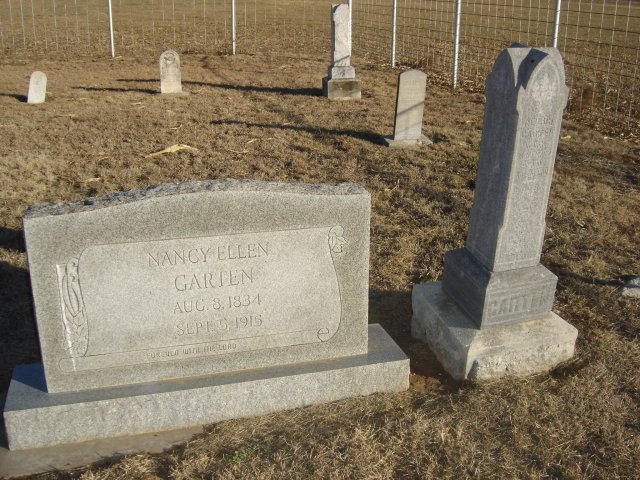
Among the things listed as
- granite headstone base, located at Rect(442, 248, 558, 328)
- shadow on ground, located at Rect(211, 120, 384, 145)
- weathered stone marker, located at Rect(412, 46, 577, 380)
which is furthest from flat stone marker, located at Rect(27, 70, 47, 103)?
granite headstone base, located at Rect(442, 248, 558, 328)

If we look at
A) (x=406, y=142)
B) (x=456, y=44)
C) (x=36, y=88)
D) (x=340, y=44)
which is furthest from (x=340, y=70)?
(x=36, y=88)

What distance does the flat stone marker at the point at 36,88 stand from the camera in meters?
11.9

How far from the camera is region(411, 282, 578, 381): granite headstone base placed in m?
3.99

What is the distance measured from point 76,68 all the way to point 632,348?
50.3 feet

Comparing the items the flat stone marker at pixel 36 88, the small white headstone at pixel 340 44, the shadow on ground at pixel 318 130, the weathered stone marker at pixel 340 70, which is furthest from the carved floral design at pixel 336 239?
the flat stone marker at pixel 36 88

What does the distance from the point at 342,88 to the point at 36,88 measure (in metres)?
6.03

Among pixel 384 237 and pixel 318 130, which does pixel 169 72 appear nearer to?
pixel 318 130

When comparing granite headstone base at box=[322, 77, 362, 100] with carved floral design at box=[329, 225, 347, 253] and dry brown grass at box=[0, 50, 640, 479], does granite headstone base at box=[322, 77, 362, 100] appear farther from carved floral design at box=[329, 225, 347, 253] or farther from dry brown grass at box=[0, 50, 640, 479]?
carved floral design at box=[329, 225, 347, 253]

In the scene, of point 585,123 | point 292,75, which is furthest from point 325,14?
point 585,123

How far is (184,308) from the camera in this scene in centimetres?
356

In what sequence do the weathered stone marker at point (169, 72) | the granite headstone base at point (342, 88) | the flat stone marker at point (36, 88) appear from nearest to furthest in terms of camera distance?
the flat stone marker at point (36, 88)
the weathered stone marker at point (169, 72)
the granite headstone base at point (342, 88)

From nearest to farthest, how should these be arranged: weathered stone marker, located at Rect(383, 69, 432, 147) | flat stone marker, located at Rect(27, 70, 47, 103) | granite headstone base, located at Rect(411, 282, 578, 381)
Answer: granite headstone base, located at Rect(411, 282, 578, 381) → weathered stone marker, located at Rect(383, 69, 432, 147) → flat stone marker, located at Rect(27, 70, 47, 103)

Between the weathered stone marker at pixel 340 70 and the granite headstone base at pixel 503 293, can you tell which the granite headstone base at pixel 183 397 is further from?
A: the weathered stone marker at pixel 340 70

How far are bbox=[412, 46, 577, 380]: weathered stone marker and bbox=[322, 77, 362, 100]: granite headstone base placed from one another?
354 inches
